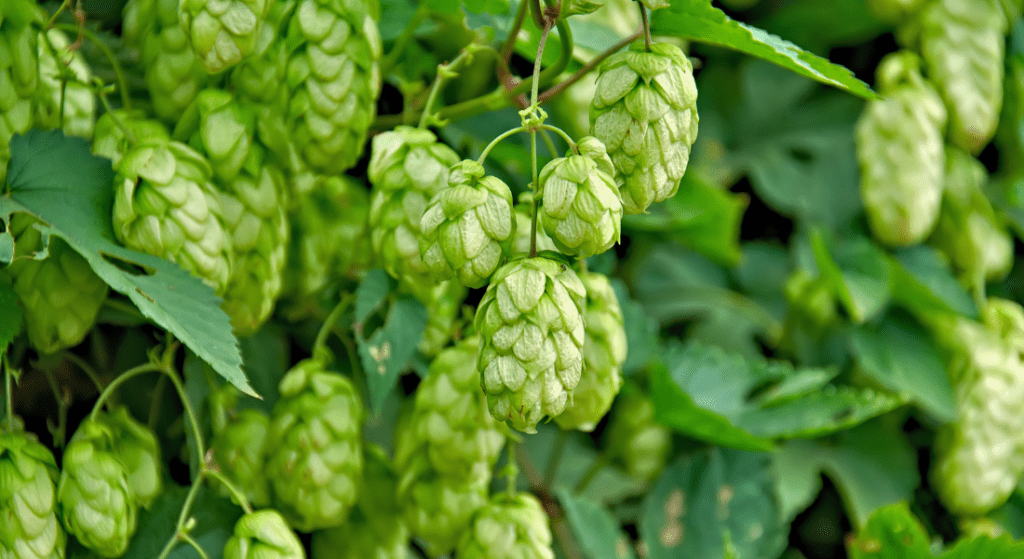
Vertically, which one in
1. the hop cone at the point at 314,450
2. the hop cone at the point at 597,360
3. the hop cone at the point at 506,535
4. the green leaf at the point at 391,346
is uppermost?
the hop cone at the point at 597,360

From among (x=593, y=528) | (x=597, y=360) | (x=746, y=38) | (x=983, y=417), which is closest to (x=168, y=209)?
(x=597, y=360)

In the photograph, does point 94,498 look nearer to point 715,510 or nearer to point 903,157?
point 715,510

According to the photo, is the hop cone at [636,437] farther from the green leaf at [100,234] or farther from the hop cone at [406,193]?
the green leaf at [100,234]

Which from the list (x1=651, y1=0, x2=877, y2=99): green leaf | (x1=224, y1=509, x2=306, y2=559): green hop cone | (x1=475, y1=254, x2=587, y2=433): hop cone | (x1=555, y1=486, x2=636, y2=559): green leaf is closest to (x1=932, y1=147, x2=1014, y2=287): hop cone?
(x1=555, y1=486, x2=636, y2=559): green leaf

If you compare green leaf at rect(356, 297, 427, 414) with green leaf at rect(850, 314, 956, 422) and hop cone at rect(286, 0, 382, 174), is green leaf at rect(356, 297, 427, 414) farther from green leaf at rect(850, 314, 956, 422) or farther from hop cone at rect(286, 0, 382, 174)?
green leaf at rect(850, 314, 956, 422)

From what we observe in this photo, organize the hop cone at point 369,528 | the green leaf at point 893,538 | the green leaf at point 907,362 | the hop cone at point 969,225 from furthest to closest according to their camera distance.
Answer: the hop cone at point 969,225, the green leaf at point 907,362, the green leaf at point 893,538, the hop cone at point 369,528

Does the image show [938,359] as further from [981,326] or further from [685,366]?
[685,366]

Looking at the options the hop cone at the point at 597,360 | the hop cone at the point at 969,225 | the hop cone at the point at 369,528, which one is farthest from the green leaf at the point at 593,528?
the hop cone at the point at 969,225
